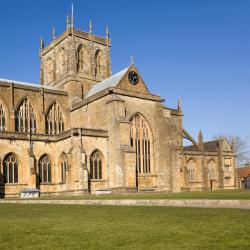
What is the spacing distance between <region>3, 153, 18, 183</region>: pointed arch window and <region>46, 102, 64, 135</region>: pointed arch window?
9.74 meters

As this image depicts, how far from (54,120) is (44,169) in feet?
30.4

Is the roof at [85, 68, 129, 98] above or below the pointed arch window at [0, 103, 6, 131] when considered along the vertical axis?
above

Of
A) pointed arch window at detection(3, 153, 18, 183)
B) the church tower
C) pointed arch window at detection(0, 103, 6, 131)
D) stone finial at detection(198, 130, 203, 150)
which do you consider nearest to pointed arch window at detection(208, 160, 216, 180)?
stone finial at detection(198, 130, 203, 150)

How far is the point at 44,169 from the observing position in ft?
138

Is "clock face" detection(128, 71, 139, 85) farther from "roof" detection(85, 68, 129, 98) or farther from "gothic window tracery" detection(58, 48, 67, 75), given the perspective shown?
"gothic window tracery" detection(58, 48, 67, 75)

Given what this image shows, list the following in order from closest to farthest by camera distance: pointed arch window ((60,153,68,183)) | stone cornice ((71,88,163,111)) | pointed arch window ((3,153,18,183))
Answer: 1. pointed arch window ((3,153,18,183))
2. pointed arch window ((60,153,68,183))
3. stone cornice ((71,88,163,111))

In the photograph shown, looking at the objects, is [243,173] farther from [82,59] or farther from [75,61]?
[75,61]

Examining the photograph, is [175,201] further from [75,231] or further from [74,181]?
[74,181]

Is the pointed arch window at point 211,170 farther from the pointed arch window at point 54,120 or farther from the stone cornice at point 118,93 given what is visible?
the pointed arch window at point 54,120

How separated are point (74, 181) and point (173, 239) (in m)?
31.6

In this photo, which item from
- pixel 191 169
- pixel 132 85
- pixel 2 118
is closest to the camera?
pixel 2 118

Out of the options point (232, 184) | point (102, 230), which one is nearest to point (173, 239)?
point (102, 230)

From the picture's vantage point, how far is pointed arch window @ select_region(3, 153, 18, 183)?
3900 cm

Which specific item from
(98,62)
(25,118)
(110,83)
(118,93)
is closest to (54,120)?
(25,118)
